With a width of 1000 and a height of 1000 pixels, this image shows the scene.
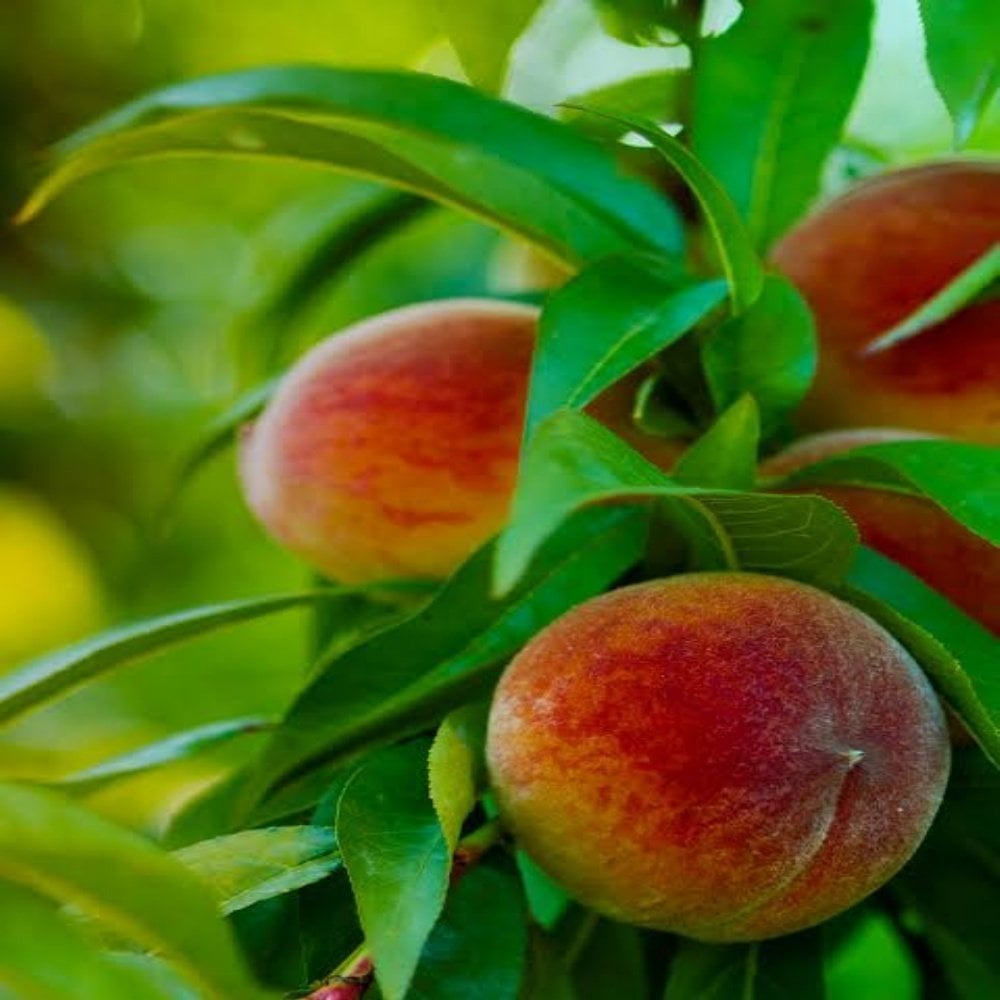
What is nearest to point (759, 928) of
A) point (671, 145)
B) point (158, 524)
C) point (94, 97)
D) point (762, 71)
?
point (671, 145)

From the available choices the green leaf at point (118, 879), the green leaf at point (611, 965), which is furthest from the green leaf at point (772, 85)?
the green leaf at point (118, 879)

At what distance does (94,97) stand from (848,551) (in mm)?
1065

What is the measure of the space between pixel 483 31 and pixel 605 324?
0.58 feet

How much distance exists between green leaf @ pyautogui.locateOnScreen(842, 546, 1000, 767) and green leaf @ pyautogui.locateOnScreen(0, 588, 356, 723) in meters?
0.26

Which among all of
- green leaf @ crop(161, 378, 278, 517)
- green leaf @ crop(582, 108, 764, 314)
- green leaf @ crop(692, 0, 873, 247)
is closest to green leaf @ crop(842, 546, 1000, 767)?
green leaf @ crop(582, 108, 764, 314)

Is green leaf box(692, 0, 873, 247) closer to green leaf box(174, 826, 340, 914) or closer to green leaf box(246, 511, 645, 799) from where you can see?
green leaf box(246, 511, 645, 799)

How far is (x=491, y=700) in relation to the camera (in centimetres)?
67

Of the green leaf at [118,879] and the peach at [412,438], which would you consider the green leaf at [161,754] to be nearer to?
the peach at [412,438]

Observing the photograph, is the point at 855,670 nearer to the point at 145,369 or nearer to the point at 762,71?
the point at 762,71

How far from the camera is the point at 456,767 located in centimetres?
60

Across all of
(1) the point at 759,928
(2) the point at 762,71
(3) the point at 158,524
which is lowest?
(3) the point at 158,524

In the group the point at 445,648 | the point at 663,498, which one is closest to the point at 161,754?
the point at 445,648

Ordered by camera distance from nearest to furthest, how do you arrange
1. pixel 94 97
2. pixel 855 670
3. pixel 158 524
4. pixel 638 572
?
pixel 855 670 → pixel 638 572 → pixel 158 524 → pixel 94 97

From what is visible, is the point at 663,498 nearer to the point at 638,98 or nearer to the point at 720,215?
the point at 720,215
